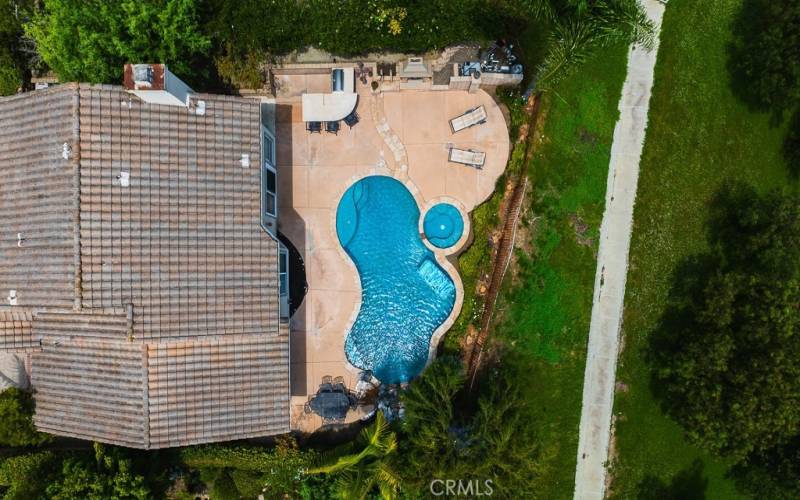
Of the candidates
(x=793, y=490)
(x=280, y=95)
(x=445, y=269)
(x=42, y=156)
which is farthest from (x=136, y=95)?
(x=793, y=490)

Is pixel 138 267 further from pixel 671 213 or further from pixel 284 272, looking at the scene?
pixel 671 213

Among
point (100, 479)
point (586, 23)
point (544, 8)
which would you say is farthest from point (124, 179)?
point (586, 23)

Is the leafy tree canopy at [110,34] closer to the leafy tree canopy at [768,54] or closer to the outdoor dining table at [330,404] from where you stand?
the outdoor dining table at [330,404]

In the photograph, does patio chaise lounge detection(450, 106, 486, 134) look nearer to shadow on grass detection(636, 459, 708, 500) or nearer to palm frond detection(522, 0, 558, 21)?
palm frond detection(522, 0, 558, 21)

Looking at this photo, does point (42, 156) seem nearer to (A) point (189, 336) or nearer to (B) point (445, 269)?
(A) point (189, 336)

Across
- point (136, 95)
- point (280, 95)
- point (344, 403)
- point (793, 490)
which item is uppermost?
point (280, 95)

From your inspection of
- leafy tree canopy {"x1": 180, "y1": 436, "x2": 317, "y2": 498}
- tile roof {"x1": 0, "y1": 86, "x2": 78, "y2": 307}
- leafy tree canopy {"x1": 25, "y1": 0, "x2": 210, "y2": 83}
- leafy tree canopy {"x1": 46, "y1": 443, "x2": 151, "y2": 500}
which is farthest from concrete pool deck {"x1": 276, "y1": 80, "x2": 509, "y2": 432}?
tile roof {"x1": 0, "y1": 86, "x2": 78, "y2": 307}

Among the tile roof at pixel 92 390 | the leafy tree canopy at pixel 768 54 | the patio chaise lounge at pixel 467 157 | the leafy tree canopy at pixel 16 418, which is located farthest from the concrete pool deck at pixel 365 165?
the leafy tree canopy at pixel 768 54
